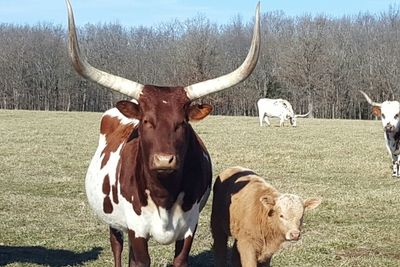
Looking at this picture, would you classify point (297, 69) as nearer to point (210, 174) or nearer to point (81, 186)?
point (81, 186)

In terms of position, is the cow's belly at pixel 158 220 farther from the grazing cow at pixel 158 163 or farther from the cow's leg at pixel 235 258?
the cow's leg at pixel 235 258

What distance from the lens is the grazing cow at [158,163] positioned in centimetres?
493

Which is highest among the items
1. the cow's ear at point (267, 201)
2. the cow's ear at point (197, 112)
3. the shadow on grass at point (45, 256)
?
the cow's ear at point (197, 112)

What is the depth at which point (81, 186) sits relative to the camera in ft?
46.4

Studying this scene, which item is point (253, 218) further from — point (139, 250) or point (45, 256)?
point (45, 256)

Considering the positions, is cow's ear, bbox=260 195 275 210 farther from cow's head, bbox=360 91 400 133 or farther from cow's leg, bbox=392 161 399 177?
cow's head, bbox=360 91 400 133

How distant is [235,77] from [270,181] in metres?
9.96

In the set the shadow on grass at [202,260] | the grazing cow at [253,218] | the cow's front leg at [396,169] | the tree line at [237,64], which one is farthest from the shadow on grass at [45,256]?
the tree line at [237,64]

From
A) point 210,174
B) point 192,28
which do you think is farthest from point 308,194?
point 192,28

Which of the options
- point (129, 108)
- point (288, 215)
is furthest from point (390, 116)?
point (129, 108)

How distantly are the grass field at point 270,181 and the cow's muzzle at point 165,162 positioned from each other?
3.23 metres

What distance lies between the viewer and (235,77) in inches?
209

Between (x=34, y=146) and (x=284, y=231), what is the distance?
712 inches

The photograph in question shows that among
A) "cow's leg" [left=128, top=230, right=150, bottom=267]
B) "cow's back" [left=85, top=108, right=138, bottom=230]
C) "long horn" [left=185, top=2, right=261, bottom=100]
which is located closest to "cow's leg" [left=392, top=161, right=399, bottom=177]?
"cow's back" [left=85, top=108, right=138, bottom=230]
